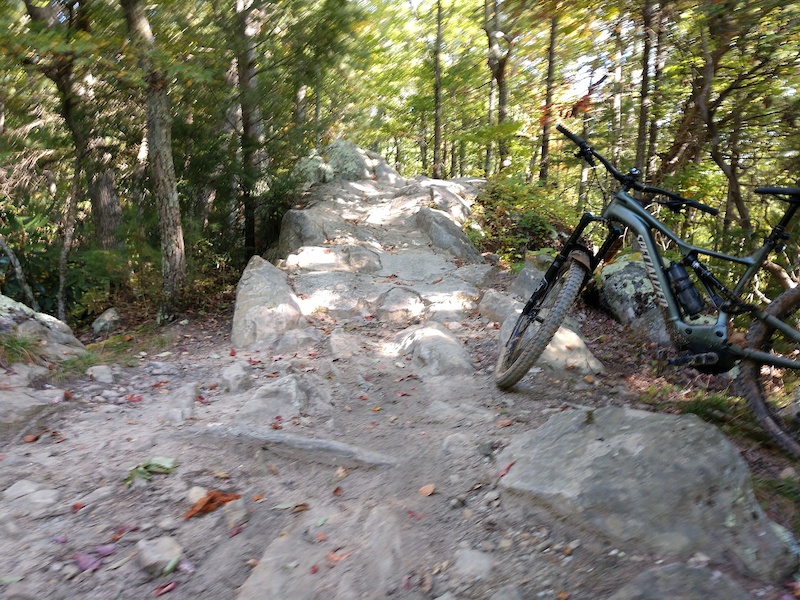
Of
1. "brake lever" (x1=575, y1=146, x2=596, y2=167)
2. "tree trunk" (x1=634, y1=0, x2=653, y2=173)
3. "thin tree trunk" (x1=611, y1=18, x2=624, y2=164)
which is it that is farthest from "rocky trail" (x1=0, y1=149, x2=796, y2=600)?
"thin tree trunk" (x1=611, y1=18, x2=624, y2=164)

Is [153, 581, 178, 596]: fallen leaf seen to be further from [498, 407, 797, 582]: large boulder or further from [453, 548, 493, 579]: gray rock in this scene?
[498, 407, 797, 582]: large boulder

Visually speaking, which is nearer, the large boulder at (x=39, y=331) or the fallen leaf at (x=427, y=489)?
the fallen leaf at (x=427, y=489)

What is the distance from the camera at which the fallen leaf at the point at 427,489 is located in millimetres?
2502

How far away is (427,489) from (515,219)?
8005mm

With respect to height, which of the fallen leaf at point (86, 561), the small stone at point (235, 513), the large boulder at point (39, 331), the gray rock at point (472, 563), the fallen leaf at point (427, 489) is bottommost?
the fallen leaf at point (427, 489)

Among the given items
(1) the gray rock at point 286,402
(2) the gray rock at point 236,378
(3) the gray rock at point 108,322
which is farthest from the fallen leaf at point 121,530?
(3) the gray rock at point 108,322

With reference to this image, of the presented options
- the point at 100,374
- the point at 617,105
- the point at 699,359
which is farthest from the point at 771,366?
→ the point at 617,105

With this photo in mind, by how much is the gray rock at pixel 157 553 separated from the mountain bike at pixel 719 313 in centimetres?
233

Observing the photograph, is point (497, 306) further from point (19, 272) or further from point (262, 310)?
point (19, 272)

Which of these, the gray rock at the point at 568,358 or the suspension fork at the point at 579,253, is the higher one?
the suspension fork at the point at 579,253

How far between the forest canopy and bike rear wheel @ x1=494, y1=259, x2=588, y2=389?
223cm

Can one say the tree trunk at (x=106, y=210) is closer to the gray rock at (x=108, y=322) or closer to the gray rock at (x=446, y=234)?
the gray rock at (x=108, y=322)

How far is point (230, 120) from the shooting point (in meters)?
7.96

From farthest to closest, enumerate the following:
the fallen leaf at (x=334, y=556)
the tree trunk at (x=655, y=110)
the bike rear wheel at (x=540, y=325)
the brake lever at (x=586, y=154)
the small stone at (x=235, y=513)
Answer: the tree trunk at (x=655, y=110), the brake lever at (x=586, y=154), the bike rear wheel at (x=540, y=325), the small stone at (x=235, y=513), the fallen leaf at (x=334, y=556)
